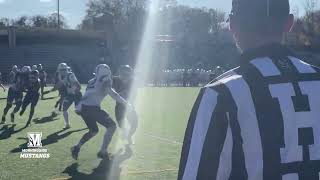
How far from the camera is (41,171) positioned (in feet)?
31.0

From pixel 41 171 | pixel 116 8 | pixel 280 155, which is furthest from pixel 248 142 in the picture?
pixel 116 8

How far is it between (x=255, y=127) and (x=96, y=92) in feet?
29.5

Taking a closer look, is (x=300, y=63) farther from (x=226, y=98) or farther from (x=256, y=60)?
(x=226, y=98)

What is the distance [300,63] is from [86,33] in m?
65.4

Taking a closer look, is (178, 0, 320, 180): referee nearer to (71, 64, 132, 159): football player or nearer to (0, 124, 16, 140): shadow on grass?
(71, 64, 132, 159): football player

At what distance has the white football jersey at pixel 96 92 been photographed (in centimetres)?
1091

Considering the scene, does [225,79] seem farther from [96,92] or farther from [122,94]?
[122,94]

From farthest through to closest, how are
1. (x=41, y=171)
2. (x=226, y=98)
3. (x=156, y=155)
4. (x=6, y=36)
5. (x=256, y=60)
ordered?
(x=6, y=36) < (x=156, y=155) < (x=41, y=171) < (x=256, y=60) < (x=226, y=98)

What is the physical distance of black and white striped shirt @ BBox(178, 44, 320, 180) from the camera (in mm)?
2109

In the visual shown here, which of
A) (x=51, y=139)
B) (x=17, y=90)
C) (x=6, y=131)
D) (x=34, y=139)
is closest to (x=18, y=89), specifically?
(x=17, y=90)

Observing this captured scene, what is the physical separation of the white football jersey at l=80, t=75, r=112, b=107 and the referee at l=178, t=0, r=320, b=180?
345 inches

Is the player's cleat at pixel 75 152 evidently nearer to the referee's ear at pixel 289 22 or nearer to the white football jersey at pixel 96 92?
the white football jersey at pixel 96 92

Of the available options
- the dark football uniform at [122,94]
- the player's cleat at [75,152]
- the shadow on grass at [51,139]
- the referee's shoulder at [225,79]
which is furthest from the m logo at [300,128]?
the dark football uniform at [122,94]

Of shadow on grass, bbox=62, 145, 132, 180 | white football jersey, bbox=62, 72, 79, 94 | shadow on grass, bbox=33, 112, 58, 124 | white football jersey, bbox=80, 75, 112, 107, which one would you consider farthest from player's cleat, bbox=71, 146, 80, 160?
white football jersey, bbox=62, 72, 79, 94
